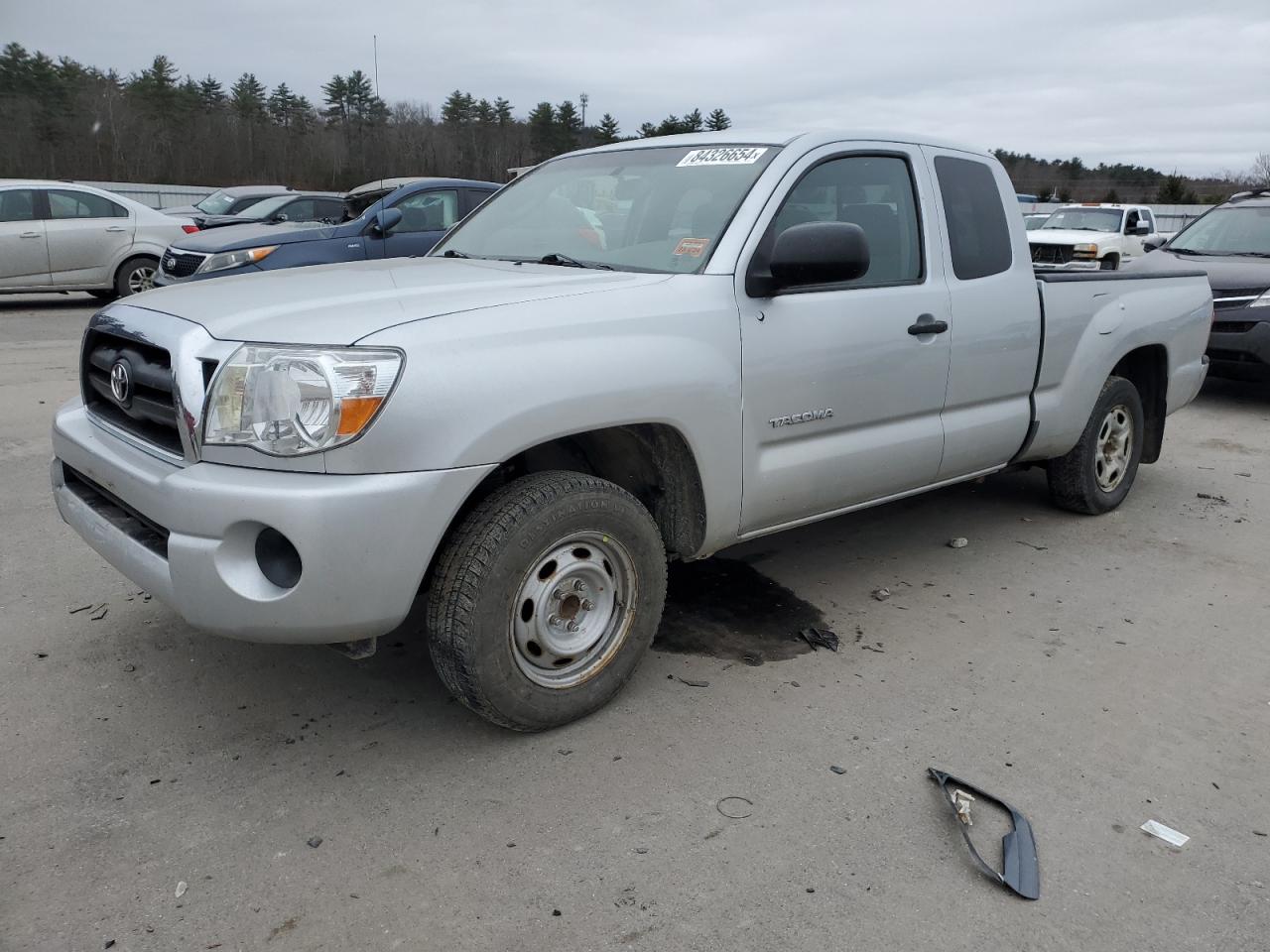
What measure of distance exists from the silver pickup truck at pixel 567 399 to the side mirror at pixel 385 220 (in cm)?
427

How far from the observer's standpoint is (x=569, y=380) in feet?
9.19

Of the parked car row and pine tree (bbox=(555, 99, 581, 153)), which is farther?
pine tree (bbox=(555, 99, 581, 153))

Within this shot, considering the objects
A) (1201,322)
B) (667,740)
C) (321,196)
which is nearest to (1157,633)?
(667,740)

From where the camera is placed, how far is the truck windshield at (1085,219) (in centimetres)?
1725

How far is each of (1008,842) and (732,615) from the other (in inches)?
62.1

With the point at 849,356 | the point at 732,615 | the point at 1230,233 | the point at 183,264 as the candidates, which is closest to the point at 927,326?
the point at 849,356

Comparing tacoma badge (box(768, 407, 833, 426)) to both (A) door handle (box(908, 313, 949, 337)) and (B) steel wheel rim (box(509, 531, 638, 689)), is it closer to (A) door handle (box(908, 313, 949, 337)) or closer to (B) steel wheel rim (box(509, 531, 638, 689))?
(A) door handle (box(908, 313, 949, 337))

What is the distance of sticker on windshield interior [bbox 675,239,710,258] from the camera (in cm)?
336

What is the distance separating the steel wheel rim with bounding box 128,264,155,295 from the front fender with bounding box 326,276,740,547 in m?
11.6

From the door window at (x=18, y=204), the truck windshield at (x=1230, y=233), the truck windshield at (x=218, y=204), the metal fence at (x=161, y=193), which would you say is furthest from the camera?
the metal fence at (x=161, y=193)

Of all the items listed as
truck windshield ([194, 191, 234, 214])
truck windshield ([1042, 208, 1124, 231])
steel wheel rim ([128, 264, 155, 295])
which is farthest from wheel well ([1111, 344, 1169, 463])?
truck windshield ([194, 191, 234, 214])

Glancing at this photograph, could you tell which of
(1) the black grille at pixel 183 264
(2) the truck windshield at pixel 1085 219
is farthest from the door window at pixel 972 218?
(2) the truck windshield at pixel 1085 219

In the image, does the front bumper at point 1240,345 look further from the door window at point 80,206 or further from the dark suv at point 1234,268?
the door window at point 80,206

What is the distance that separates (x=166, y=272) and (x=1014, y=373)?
9.30m
